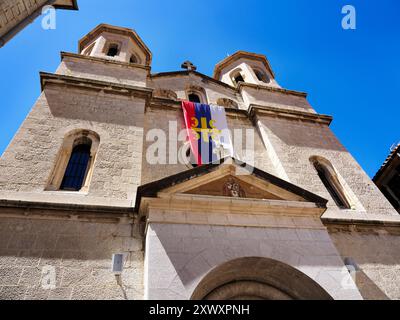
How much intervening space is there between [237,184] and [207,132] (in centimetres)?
370

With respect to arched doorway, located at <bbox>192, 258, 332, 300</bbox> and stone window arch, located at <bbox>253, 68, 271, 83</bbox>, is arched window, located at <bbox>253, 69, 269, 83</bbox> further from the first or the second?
arched doorway, located at <bbox>192, 258, 332, 300</bbox>

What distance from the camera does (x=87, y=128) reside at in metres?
7.88

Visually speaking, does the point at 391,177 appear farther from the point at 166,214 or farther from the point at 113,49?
the point at 113,49

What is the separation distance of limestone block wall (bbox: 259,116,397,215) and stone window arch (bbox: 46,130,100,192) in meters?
5.86

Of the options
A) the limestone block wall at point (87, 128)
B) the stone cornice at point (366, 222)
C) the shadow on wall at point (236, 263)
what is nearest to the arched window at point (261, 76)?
the limestone block wall at point (87, 128)

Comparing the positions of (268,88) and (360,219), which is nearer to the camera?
(360,219)

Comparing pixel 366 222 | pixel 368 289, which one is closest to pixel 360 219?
pixel 366 222

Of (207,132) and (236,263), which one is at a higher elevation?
(207,132)

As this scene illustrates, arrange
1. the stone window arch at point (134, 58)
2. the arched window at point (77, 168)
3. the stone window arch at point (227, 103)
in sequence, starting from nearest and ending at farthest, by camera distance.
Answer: the arched window at point (77, 168)
the stone window arch at point (227, 103)
the stone window arch at point (134, 58)

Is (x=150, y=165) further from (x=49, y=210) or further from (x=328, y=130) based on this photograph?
(x=328, y=130)

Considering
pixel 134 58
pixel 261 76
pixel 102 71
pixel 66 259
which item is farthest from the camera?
pixel 261 76

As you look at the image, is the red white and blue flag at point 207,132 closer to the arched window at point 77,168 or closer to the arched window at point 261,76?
the arched window at point 77,168

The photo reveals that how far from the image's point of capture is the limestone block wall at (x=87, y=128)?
6211 mm
